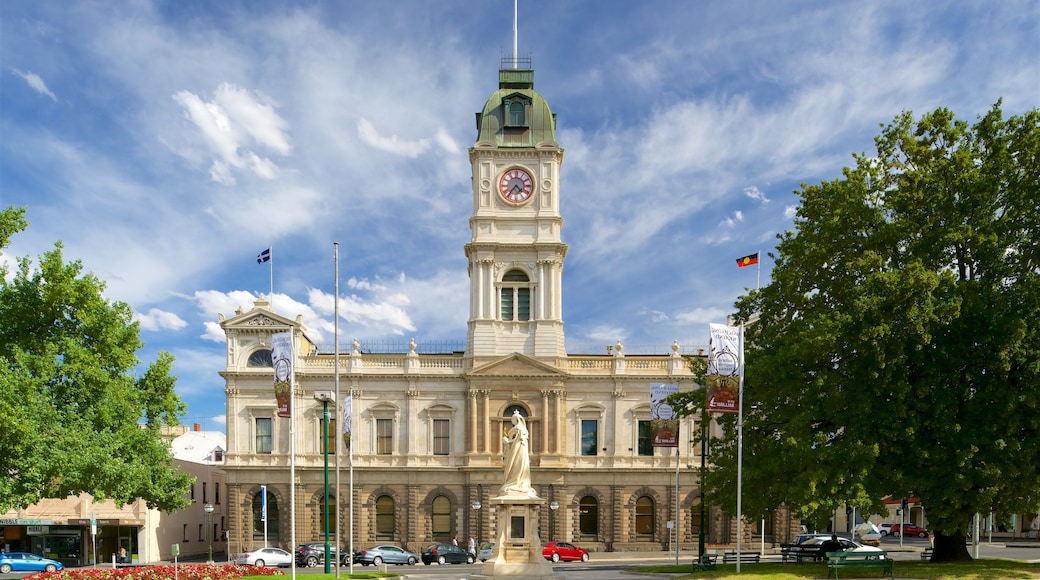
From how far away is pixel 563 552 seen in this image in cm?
5503

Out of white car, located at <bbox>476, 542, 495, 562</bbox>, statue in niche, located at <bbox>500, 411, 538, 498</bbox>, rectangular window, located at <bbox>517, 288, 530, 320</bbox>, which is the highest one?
rectangular window, located at <bbox>517, 288, 530, 320</bbox>

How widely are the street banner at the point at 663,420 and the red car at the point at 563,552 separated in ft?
39.3

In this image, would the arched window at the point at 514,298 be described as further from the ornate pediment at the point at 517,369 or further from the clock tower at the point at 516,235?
the ornate pediment at the point at 517,369

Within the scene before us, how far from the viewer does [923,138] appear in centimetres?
3575

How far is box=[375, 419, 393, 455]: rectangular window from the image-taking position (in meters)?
63.3

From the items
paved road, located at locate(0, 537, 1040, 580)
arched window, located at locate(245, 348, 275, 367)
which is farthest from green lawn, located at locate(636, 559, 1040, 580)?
arched window, located at locate(245, 348, 275, 367)

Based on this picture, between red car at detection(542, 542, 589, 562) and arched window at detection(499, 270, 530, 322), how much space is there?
16.0 meters

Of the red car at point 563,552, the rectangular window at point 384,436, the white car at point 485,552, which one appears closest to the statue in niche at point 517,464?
the white car at point 485,552

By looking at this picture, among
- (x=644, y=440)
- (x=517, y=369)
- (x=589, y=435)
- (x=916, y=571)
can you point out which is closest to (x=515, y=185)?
(x=517, y=369)

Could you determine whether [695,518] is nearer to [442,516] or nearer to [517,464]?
[442,516]

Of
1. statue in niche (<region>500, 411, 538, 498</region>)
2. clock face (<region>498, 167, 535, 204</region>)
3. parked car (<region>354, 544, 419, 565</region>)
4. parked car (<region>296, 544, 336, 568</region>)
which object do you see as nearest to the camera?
statue in niche (<region>500, 411, 538, 498</region>)

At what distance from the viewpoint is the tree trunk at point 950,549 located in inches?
1372

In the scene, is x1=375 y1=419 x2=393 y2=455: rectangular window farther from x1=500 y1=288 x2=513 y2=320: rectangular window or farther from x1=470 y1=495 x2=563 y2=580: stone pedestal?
x1=470 y1=495 x2=563 y2=580: stone pedestal

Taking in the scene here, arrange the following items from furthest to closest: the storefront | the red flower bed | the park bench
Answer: the storefront
the park bench
the red flower bed
